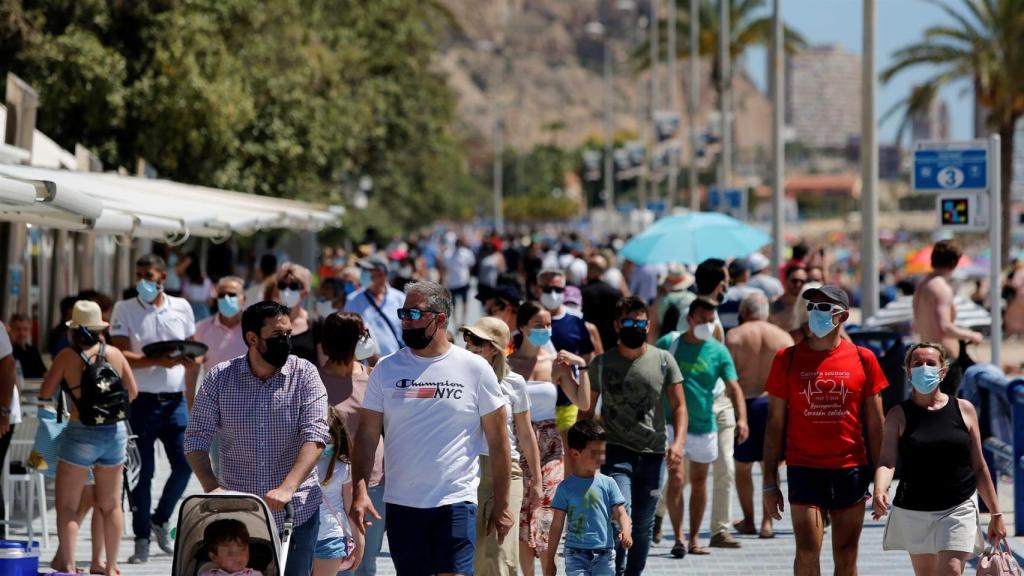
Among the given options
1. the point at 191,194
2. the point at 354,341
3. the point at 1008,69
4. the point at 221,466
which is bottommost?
the point at 221,466

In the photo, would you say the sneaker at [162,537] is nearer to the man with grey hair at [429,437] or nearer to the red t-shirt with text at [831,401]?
the man with grey hair at [429,437]

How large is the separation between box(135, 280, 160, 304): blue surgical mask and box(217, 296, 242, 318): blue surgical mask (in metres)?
0.40

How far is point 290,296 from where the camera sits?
1143cm

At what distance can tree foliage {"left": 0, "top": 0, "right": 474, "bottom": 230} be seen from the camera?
2245 centimetres

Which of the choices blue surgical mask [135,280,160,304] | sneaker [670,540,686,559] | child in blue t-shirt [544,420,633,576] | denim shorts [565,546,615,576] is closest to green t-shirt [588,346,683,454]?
child in blue t-shirt [544,420,633,576]

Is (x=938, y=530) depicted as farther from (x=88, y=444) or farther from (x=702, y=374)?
(x=88, y=444)

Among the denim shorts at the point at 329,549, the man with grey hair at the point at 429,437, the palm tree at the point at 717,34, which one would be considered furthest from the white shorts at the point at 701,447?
the palm tree at the point at 717,34

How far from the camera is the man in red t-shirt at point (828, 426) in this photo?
7805 millimetres

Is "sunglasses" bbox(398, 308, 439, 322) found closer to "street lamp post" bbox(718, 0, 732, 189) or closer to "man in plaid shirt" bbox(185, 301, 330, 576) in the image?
"man in plaid shirt" bbox(185, 301, 330, 576)

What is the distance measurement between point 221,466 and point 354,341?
1421 mm

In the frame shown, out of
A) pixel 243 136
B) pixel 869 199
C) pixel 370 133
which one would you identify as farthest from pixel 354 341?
pixel 370 133

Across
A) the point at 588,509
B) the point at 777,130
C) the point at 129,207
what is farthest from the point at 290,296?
the point at 777,130

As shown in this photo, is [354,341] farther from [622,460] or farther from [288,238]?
[288,238]

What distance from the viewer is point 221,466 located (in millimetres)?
6723
